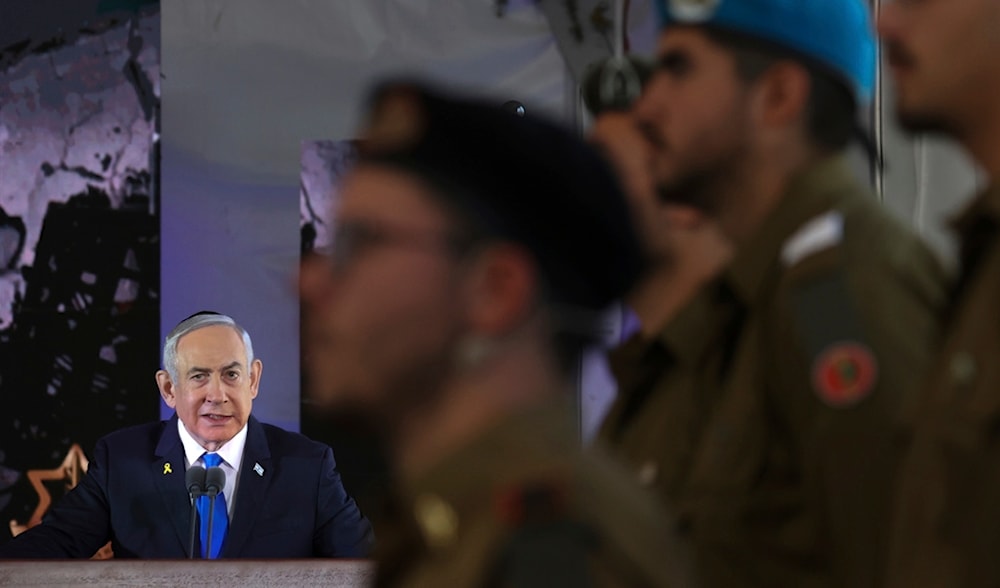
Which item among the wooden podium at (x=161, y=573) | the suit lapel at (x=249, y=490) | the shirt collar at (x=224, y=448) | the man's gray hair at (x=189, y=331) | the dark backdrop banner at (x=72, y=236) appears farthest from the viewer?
the dark backdrop banner at (x=72, y=236)

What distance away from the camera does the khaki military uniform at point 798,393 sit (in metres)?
1.26

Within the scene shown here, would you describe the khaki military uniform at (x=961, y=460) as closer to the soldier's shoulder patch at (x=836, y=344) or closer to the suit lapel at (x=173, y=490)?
the soldier's shoulder patch at (x=836, y=344)

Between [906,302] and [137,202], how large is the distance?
393 cm

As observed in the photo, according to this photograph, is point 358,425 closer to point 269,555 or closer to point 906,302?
point 906,302

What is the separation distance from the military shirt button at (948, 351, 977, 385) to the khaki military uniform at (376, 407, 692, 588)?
247mm

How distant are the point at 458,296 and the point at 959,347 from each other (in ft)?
1.19

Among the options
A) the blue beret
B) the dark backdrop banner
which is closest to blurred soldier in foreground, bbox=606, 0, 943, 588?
the blue beret

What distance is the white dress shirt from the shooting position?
13.8 ft

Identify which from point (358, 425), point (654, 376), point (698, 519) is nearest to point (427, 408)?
point (358, 425)

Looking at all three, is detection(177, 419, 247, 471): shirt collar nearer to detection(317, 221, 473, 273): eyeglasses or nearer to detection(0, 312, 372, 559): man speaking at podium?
detection(0, 312, 372, 559): man speaking at podium

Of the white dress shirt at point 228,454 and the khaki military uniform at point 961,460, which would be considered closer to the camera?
the khaki military uniform at point 961,460

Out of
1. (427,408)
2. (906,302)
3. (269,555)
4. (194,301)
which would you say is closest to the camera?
(427,408)

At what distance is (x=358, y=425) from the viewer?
112cm

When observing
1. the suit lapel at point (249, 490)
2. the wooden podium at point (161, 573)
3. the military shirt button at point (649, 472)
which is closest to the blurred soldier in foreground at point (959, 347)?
the military shirt button at point (649, 472)
